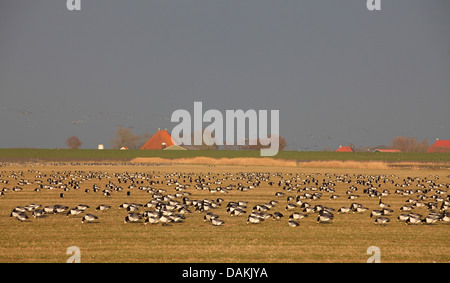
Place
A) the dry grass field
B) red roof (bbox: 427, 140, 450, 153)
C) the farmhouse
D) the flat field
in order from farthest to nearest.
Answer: red roof (bbox: 427, 140, 450, 153) < the farmhouse < the flat field < the dry grass field

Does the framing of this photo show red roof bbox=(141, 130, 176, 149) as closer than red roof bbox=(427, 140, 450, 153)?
Yes

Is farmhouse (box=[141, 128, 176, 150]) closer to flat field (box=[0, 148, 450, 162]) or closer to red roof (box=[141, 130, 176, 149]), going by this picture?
red roof (box=[141, 130, 176, 149])

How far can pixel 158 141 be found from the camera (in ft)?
512

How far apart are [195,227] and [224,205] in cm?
786

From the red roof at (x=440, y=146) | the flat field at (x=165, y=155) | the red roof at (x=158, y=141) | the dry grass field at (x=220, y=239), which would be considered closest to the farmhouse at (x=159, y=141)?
the red roof at (x=158, y=141)

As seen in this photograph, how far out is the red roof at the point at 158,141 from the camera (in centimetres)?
15500

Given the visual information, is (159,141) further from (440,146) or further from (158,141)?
(440,146)

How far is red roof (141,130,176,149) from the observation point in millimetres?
155000

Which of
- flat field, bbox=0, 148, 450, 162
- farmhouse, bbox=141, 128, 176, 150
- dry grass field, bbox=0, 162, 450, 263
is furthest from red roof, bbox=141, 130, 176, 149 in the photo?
dry grass field, bbox=0, 162, 450, 263

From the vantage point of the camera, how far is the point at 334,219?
21.8 metres

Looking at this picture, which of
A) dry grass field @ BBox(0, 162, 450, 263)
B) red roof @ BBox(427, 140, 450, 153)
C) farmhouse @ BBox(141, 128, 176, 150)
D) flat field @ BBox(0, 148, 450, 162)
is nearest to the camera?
dry grass field @ BBox(0, 162, 450, 263)

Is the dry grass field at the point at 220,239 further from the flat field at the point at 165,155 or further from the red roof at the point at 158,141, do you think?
the red roof at the point at 158,141

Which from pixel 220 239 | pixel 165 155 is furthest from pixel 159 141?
pixel 220 239
